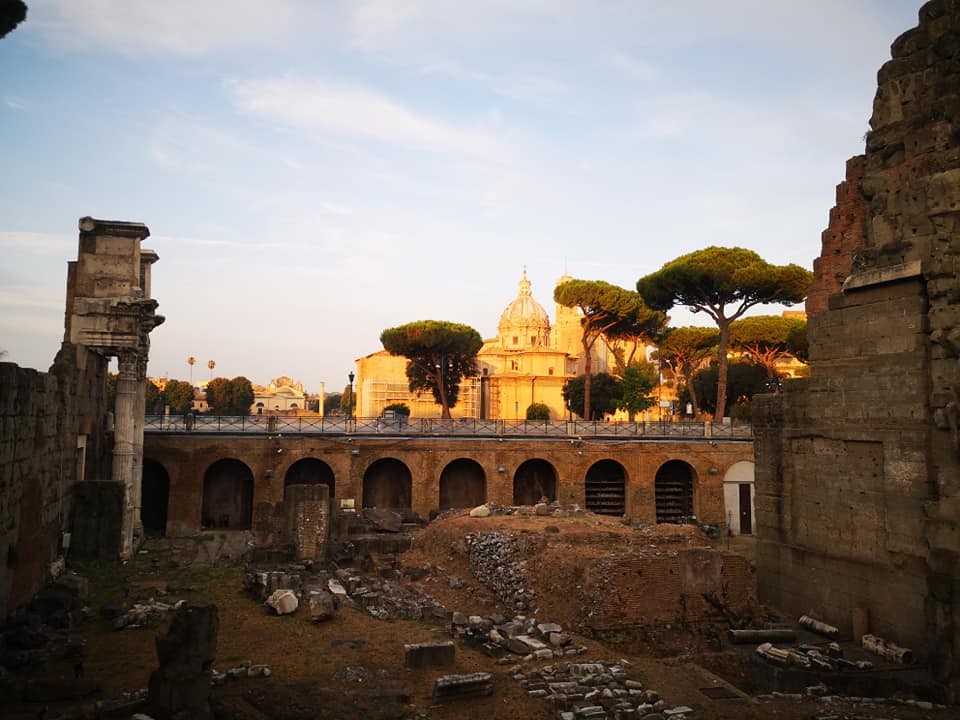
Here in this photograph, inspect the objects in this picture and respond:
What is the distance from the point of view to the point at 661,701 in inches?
402

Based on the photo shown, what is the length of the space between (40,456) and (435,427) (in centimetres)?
1870

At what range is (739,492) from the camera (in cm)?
3130

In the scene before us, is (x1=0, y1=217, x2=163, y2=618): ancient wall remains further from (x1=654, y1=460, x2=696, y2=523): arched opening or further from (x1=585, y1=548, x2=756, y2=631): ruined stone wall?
(x1=654, y1=460, x2=696, y2=523): arched opening

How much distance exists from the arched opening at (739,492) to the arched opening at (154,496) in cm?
2202

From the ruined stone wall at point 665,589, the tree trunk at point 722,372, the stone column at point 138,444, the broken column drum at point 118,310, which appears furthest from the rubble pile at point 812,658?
the tree trunk at point 722,372

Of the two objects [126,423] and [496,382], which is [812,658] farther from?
[496,382]

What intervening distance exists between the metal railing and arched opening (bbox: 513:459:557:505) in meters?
1.91

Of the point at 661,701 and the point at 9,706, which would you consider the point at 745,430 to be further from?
the point at 9,706

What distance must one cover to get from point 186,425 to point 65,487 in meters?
11.4

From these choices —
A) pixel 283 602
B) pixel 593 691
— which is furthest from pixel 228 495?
pixel 593 691

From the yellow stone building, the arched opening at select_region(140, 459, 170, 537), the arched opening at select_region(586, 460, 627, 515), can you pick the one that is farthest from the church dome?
the arched opening at select_region(140, 459, 170, 537)

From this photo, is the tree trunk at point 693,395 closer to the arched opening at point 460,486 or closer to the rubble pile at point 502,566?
the arched opening at point 460,486

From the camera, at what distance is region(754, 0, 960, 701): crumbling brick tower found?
12.3 metres

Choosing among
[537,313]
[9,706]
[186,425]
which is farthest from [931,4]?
[537,313]
